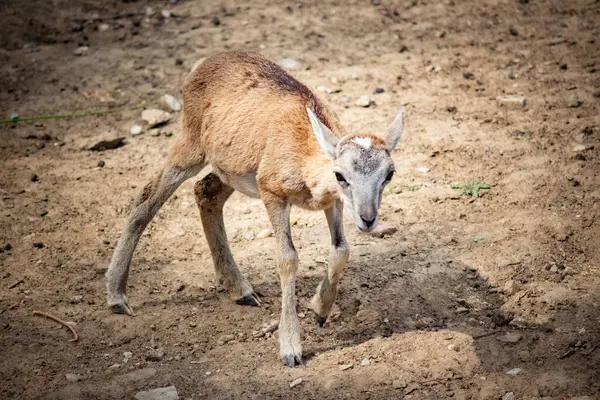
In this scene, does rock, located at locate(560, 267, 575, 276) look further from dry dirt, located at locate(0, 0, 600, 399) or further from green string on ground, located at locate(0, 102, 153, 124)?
green string on ground, located at locate(0, 102, 153, 124)

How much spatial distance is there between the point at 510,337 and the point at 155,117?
20.2ft

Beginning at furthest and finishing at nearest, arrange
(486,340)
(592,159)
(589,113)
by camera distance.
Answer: (589,113) → (592,159) → (486,340)

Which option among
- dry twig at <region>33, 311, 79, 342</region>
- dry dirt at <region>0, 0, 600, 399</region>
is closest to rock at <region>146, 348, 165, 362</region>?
dry dirt at <region>0, 0, 600, 399</region>

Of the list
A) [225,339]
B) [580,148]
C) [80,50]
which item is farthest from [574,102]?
[80,50]

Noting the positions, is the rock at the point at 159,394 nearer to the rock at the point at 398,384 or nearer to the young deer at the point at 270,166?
the young deer at the point at 270,166

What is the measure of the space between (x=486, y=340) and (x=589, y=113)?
4.71 metres

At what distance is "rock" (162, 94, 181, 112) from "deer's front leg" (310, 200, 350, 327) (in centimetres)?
467

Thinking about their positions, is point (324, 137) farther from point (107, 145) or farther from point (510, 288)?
point (107, 145)

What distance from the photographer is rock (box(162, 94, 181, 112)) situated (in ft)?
35.5

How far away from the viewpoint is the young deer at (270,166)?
19.8ft

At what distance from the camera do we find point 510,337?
6457 millimetres

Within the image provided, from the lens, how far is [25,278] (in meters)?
7.77

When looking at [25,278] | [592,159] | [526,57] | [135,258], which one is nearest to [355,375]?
[135,258]

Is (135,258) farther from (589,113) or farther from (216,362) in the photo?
(589,113)
